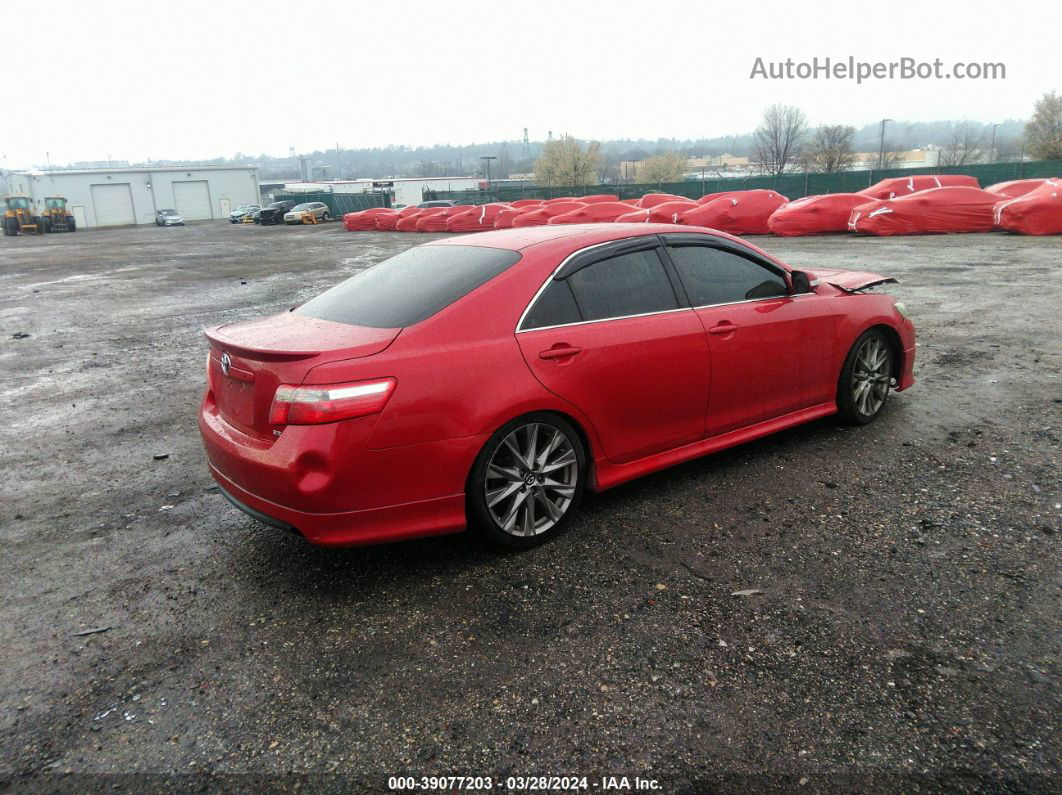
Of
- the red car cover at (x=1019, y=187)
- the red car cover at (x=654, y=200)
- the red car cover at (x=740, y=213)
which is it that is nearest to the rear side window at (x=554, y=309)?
the red car cover at (x=740, y=213)

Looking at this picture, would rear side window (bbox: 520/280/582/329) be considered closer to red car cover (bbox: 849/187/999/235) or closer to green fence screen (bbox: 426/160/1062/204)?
red car cover (bbox: 849/187/999/235)

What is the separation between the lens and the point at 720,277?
4602mm

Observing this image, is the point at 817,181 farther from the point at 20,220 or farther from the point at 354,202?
the point at 20,220

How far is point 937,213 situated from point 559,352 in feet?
68.5

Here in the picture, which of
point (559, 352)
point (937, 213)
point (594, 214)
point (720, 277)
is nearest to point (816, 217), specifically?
point (937, 213)

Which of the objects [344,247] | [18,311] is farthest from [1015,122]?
[18,311]

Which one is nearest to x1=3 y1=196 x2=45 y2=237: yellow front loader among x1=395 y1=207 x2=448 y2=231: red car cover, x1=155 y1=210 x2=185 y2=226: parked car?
x1=155 y1=210 x2=185 y2=226: parked car

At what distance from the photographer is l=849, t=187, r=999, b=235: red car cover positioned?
2059 centimetres

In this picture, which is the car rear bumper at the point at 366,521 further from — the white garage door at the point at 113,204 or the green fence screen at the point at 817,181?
the white garage door at the point at 113,204

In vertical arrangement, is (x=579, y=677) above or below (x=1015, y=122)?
below

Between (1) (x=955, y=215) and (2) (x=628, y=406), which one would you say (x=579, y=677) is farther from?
(1) (x=955, y=215)

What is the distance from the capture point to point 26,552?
4059 mm

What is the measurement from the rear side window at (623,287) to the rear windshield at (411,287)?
1.34 ft

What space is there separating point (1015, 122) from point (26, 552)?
24470 cm
